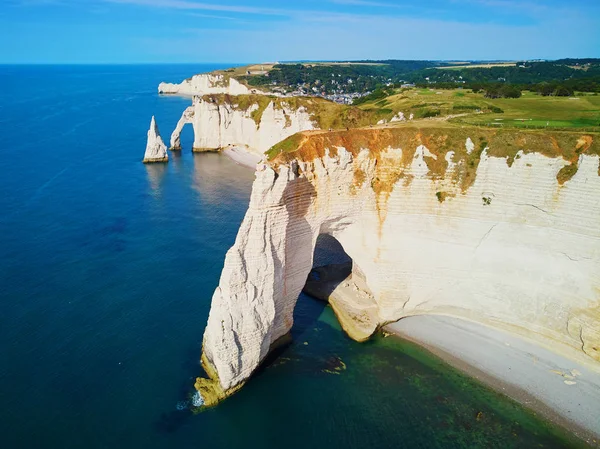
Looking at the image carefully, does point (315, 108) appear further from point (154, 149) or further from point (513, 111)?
point (513, 111)

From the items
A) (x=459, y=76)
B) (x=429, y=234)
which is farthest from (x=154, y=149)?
(x=459, y=76)

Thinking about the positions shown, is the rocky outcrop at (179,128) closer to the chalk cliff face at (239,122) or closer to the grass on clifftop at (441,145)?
the chalk cliff face at (239,122)

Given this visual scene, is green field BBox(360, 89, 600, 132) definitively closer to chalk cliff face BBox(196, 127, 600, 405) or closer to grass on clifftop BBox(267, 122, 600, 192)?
grass on clifftop BBox(267, 122, 600, 192)

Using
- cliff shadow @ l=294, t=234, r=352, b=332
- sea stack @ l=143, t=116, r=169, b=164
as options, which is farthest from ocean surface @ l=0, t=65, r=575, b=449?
sea stack @ l=143, t=116, r=169, b=164


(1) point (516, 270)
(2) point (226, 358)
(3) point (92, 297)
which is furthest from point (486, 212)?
(3) point (92, 297)

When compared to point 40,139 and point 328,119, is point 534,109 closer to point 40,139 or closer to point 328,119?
point 328,119

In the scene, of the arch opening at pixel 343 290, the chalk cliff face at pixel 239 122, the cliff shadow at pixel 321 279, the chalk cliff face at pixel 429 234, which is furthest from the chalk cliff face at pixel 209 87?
the chalk cliff face at pixel 429 234
